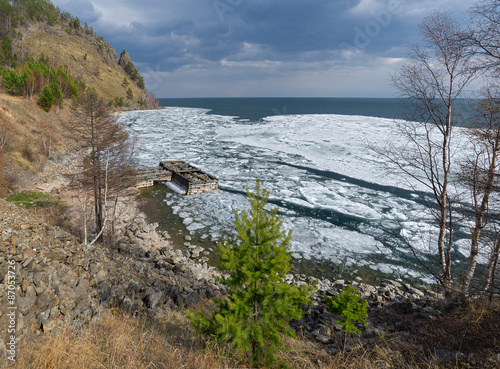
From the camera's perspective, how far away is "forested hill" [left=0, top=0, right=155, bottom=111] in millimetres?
55700

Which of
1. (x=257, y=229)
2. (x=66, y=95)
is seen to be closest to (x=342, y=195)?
(x=257, y=229)

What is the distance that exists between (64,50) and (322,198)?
101197mm

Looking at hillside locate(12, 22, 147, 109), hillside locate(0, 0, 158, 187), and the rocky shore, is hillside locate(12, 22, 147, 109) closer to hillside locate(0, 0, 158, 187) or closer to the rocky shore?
hillside locate(0, 0, 158, 187)

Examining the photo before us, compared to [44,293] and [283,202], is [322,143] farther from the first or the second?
[44,293]

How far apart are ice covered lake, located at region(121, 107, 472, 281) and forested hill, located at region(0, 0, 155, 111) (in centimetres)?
3504

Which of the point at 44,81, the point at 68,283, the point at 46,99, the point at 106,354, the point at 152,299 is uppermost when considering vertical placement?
the point at 44,81

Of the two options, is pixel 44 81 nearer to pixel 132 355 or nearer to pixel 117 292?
pixel 117 292

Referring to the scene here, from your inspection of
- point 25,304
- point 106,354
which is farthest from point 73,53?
point 106,354

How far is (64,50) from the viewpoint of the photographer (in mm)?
81500

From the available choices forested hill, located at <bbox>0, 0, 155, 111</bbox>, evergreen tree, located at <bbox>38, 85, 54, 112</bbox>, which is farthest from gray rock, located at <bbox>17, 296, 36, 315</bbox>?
forested hill, located at <bbox>0, 0, 155, 111</bbox>

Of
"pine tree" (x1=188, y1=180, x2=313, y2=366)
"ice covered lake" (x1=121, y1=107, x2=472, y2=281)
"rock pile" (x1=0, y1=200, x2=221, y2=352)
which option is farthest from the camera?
"ice covered lake" (x1=121, y1=107, x2=472, y2=281)

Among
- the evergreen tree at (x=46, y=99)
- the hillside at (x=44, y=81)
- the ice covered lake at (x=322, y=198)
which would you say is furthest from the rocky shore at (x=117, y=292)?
the evergreen tree at (x=46, y=99)

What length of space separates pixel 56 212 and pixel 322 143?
1093 inches

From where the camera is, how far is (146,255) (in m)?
10.3
